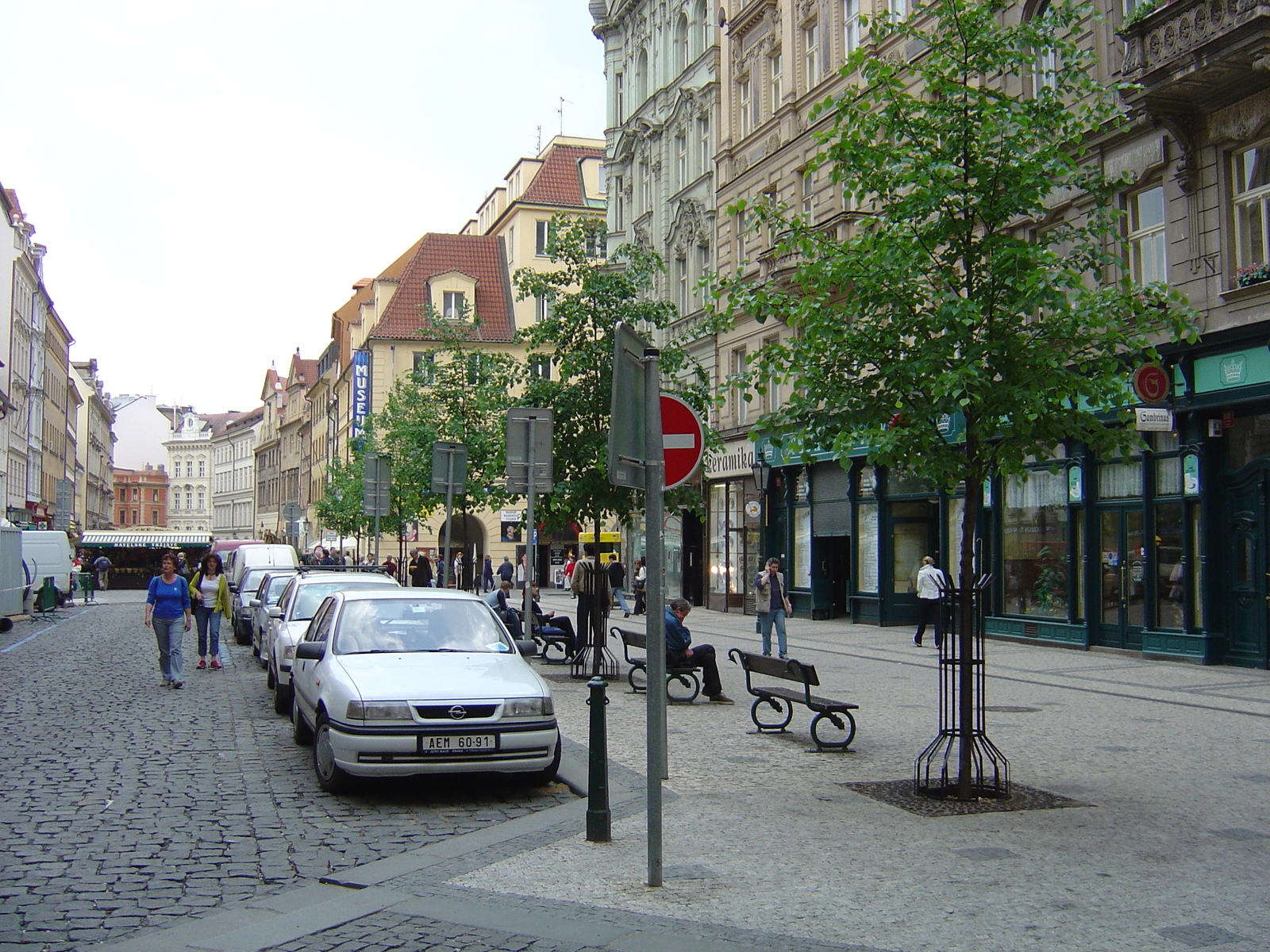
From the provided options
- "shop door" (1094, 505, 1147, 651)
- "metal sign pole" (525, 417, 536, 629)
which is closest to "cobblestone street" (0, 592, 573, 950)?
"metal sign pole" (525, 417, 536, 629)

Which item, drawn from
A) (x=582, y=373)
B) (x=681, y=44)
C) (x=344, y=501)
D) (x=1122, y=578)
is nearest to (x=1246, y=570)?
(x=1122, y=578)

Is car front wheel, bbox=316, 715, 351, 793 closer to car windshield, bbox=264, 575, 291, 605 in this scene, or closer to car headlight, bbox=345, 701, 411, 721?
car headlight, bbox=345, 701, 411, 721

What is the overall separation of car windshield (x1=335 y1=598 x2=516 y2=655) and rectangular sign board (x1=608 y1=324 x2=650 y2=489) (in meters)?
4.35

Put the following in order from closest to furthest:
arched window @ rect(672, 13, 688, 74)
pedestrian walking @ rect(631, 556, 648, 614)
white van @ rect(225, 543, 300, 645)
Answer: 1. white van @ rect(225, 543, 300, 645)
2. pedestrian walking @ rect(631, 556, 648, 614)
3. arched window @ rect(672, 13, 688, 74)

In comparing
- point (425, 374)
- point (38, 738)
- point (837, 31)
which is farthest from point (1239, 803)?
point (425, 374)

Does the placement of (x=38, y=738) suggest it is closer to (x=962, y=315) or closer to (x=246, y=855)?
(x=246, y=855)

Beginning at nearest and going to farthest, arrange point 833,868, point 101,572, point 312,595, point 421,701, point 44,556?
point 833,868 < point 421,701 < point 312,595 < point 44,556 < point 101,572

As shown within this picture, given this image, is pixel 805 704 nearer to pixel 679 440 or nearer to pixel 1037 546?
pixel 679 440

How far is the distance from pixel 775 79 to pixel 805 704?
1007 inches

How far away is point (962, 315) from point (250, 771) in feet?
21.7

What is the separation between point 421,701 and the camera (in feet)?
29.3

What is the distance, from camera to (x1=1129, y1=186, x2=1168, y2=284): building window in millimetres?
19438

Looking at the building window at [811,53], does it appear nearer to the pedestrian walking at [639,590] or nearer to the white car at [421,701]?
the pedestrian walking at [639,590]

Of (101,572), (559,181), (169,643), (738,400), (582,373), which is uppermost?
(559,181)
